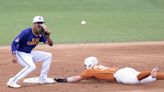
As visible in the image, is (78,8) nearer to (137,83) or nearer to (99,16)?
(99,16)

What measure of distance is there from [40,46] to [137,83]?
27.3ft

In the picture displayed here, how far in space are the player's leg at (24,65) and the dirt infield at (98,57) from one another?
0.77 ft

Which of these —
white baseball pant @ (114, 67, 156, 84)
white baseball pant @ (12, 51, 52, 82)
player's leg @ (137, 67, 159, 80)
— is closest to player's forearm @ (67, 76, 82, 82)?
white baseball pant @ (12, 51, 52, 82)

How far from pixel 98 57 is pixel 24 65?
4991 mm

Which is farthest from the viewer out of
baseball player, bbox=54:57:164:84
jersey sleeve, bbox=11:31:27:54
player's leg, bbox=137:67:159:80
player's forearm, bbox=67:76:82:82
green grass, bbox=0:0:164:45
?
Result: green grass, bbox=0:0:164:45

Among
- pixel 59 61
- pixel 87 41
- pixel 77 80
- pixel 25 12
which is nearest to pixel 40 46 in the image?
pixel 87 41

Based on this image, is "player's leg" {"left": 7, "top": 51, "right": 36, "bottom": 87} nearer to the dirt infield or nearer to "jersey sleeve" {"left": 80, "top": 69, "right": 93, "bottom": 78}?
the dirt infield

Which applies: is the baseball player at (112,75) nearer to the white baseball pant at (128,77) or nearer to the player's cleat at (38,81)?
the white baseball pant at (128,77)

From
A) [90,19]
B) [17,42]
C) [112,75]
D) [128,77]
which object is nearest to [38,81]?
[17,42]

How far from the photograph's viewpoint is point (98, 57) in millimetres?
16016

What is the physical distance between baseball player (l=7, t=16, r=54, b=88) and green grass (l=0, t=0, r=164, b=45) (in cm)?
900

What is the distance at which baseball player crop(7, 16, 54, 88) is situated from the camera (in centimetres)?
1122

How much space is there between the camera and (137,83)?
11.5m

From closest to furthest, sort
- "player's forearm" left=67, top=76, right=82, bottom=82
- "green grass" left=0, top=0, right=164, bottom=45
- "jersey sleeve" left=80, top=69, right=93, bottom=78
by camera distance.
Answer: "jersey sleeve" left=80, top=69, right=93, bottom=78
"player's forearm" left=67, top=76, right=82, bottom=82
"green grass" left=0, top=0, right=164, bottom=45
